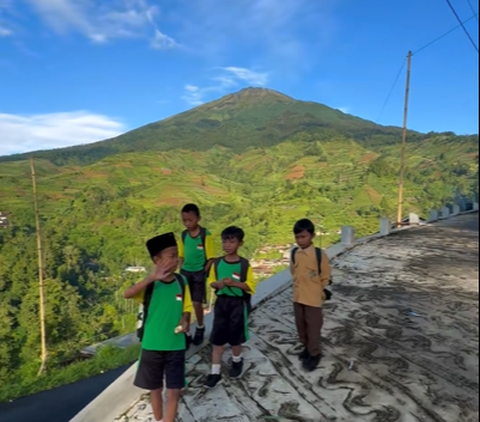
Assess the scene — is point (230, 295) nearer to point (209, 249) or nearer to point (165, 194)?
point (209, 249)

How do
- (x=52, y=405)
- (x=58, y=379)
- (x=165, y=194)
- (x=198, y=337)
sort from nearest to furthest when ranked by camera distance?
(x=198, y=337), (x=52, y=405), (x=58, y=379), (x=165, y=194)

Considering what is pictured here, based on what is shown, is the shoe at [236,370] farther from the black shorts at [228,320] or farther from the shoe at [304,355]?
the shoe at [304,355]

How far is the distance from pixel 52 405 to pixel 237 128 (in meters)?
21.7

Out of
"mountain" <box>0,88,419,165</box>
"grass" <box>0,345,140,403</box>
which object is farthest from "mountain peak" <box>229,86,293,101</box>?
"grass" <box>0,345,140,403</box>

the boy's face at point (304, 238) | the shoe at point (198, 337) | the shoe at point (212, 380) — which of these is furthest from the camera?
the shoe at point (198, 337)

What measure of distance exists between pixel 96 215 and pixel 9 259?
9.61 m

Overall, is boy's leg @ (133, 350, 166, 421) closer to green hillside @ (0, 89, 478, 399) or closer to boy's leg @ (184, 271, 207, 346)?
boy's leg @ (184, 271, 207, 346)

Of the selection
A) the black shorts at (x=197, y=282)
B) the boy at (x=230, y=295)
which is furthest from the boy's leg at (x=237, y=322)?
the black shorts at (x=197, y=282)

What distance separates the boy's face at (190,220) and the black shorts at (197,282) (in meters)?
0.31

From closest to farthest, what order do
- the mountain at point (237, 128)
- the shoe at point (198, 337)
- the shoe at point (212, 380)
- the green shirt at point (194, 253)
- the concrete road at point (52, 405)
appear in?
the shoe at point (212, 380)
the green shirt at point (194, 253)
the shoe at point (198, 337)
the concrete road at point (52, 405)
the mountain at point (237, 128)

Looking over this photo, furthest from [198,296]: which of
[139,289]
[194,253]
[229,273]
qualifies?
[139,289]

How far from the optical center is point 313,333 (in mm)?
2814

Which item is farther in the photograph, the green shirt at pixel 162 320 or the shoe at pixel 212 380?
the shoe at pixel 212 380

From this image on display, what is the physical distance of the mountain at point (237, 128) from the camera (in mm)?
23672
